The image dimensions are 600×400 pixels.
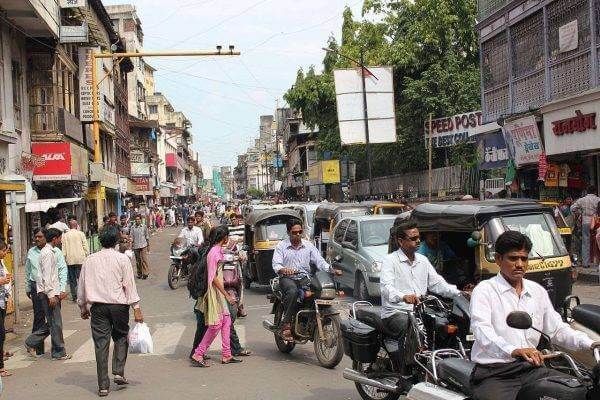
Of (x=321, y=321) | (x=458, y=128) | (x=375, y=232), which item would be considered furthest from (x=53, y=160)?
(x=321, y=321)

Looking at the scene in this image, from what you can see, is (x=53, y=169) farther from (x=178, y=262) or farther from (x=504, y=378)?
(x=504, y=378)

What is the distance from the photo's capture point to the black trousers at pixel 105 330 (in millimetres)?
7973

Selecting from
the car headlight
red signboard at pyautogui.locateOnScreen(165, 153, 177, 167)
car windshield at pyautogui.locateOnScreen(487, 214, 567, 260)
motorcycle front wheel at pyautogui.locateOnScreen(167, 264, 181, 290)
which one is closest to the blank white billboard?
motorcycle front wheel at pyautogui.locateOnScreen(167, 264, 181, 290)

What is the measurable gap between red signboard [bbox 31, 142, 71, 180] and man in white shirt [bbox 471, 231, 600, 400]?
22.9 m

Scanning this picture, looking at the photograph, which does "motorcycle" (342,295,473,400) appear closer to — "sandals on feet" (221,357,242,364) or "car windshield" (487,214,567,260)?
"sandals on feet" (221,357,242,364)

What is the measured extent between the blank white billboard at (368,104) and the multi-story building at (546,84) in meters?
6.45

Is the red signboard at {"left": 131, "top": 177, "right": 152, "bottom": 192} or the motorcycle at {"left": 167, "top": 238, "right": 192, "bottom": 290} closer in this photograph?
the motorcycle at {"left": 167, "top": 238, "right": 192, "bottom": 290}

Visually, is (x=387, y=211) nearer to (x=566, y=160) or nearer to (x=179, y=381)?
(x=566, y=160)

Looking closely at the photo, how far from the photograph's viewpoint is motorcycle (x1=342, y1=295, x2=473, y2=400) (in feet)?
19.3

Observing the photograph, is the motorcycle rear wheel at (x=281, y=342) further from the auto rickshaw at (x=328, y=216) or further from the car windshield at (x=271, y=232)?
the auto rickshaw at (x=328, y=216)

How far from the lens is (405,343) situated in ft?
19.7

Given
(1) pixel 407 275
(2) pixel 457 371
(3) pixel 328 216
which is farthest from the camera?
(3) pixel 328 216

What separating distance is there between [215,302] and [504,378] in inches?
207

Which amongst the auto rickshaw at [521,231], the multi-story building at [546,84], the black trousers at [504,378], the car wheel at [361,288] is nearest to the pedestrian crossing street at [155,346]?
the car wheel at [361,288]
